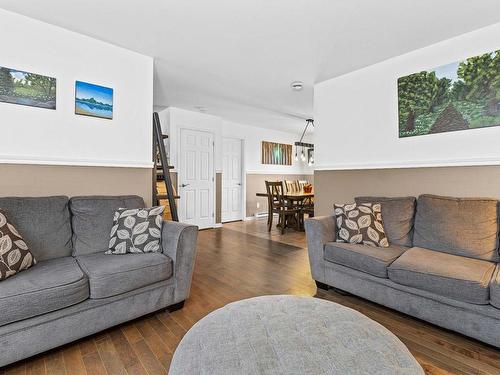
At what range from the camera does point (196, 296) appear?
2287 mm

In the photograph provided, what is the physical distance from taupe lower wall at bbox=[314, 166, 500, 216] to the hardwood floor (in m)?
1.06

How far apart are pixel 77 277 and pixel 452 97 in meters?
3.42

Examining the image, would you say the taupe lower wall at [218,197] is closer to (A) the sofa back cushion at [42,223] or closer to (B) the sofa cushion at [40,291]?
(A) the sofa back cushion at [42,223]

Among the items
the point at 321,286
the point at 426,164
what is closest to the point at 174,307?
the point at 321,286

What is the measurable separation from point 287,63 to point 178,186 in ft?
9.65

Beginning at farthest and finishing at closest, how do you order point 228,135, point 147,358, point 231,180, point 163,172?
point 231,180 → point 228,135 → point 163,172 → point 147,358

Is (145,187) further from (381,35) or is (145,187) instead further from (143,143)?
(381,35)

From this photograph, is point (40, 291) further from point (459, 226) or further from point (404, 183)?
point (404, 183)

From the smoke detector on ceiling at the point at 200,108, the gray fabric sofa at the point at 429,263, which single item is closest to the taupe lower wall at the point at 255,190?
the smoke detector on ceiling at the point at 200,108

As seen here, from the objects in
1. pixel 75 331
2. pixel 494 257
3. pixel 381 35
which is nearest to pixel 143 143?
pixel 75 331

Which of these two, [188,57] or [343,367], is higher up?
[188,57]

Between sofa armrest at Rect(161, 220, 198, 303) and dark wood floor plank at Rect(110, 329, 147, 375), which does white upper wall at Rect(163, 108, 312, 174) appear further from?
dark wood floor plank at Rect(110, 329, 147, 375)

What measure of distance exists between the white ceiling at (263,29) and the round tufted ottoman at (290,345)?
218 cm

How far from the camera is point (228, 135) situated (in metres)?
6.17
